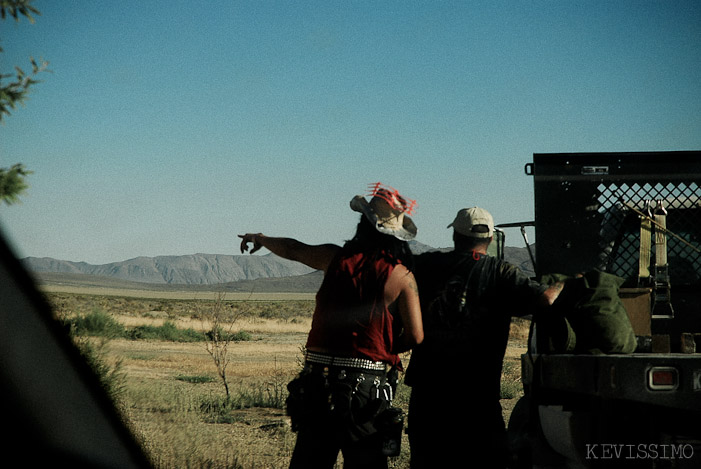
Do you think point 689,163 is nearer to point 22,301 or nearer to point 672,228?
point 672,228

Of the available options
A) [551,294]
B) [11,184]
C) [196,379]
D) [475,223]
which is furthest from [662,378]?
[196,379]

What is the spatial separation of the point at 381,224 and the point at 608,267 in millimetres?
2226

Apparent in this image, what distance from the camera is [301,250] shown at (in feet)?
12.7

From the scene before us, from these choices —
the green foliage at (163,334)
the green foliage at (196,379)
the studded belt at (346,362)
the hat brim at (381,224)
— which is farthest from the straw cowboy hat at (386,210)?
the green foliage at (163,334)

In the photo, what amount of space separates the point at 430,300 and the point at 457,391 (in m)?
0.51

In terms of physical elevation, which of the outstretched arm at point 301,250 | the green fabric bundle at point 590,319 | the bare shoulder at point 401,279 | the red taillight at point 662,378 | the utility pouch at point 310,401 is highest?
the outstretched arm at point 301,250

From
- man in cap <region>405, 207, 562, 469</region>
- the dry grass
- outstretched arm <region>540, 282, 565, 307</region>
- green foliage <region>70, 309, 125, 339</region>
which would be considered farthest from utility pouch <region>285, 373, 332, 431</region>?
green foliage <region>70, 309, 125, 339</region>

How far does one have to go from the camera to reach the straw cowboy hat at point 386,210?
3746 millimetres

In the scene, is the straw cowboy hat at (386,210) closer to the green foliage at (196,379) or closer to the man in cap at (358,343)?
the man in cap at (358,343)

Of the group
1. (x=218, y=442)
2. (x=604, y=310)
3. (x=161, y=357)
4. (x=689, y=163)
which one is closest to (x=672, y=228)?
(x=689, y=163)

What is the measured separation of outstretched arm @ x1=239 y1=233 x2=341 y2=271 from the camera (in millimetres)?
3807

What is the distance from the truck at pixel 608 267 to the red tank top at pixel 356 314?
1138mm

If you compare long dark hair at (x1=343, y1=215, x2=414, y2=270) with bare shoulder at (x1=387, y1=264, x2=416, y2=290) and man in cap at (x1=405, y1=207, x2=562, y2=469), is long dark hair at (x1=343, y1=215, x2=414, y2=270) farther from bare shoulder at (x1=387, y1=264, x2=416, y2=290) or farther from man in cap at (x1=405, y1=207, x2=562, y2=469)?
man in cap at (x1=405, y1=207, x2=562, y2=469)

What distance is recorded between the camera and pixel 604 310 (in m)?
4.11
